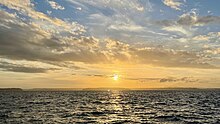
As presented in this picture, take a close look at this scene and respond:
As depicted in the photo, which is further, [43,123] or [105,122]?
[105,122]

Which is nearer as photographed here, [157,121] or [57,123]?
[57,123]

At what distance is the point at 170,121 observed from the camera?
43.2 meters

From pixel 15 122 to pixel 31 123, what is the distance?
2540 millimetres

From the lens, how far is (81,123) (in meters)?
41.0

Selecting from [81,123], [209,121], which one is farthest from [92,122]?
[209,121]

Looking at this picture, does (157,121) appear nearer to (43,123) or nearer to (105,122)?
(105,122)

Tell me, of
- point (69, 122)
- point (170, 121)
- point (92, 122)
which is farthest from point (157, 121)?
point (69, 122)

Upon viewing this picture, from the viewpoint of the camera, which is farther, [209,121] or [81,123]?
[209,121]

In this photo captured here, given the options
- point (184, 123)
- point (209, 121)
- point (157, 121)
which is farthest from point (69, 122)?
point (209, 121)

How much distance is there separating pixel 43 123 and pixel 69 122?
3.67m

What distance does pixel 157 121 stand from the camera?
43.5 m

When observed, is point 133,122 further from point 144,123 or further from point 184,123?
point 184,123

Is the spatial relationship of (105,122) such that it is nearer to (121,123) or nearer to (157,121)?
(121,123)

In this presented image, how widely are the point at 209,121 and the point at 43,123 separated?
78.0 ft
